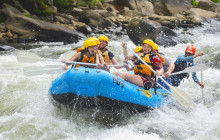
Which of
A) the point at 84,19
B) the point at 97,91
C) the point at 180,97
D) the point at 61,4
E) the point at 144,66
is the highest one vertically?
the point at 144,66

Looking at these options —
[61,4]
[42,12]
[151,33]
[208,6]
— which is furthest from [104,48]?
[208,6]

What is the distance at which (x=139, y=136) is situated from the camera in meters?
3.78

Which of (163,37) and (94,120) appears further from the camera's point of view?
(163,37)

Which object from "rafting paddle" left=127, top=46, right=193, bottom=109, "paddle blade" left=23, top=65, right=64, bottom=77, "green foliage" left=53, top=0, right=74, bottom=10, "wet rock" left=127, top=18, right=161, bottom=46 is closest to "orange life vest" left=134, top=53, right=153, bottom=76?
"rafting paddle" left=127, top=46, right=193, bottom=109

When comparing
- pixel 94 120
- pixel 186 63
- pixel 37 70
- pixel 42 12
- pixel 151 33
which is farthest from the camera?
pixel 42 12

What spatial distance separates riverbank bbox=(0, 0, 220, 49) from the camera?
11.0 metres

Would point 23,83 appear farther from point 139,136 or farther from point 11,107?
point 139,136

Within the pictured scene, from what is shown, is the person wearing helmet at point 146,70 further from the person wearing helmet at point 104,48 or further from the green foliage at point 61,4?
the green foliage at point 61,4

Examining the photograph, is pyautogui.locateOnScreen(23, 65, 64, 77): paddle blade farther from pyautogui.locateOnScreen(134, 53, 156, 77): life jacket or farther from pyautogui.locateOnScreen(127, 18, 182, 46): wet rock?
pyautogui.locateOnScreen(127, 18, 182, 46): wet rock

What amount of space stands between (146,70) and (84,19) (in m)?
11.5

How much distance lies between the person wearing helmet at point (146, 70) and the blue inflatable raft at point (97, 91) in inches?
6.0

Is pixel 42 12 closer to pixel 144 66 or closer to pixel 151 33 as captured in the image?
pixel 151 33

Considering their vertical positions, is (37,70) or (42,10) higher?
(37,70)

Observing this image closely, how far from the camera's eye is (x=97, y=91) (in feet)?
12.8
